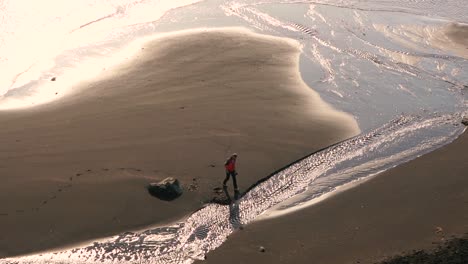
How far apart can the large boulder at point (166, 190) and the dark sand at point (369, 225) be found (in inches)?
77.9

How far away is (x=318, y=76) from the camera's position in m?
20.8

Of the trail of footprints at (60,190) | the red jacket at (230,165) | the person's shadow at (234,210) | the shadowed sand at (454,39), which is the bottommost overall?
the trail of footprints at (60,190)

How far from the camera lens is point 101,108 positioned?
17.2 metres

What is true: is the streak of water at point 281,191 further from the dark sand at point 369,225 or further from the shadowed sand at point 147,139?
the dark sand at point 369,225

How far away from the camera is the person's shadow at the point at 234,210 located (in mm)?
11891

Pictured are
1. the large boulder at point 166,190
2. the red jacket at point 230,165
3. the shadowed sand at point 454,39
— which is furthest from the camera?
the shadowed sand at point 454,39

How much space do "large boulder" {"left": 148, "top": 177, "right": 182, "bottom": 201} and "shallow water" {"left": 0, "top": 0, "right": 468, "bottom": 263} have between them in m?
0.86

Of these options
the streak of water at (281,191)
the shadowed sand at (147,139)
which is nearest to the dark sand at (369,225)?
the streak of water at (281,191)

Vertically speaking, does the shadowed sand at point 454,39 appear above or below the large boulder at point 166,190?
above

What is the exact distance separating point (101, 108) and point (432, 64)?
48.7 ft

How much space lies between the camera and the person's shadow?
11.9 meters

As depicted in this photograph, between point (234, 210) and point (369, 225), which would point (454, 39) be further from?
point (234, 210)

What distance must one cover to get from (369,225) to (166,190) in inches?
196

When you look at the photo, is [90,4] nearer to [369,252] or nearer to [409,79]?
[409,79]
